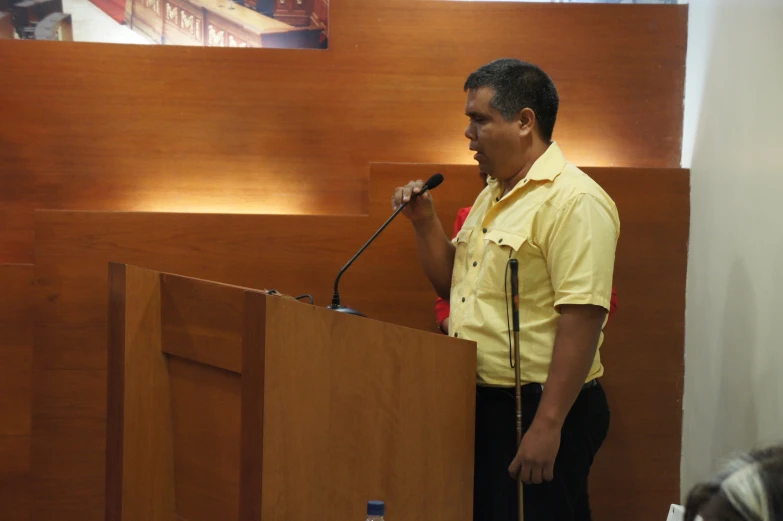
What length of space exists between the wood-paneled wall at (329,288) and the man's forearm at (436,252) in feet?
1.44

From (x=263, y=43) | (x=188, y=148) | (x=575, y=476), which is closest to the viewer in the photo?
(x=575, y=476)

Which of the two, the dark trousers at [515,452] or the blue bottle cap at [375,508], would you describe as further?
the dark trousers at [515,452]

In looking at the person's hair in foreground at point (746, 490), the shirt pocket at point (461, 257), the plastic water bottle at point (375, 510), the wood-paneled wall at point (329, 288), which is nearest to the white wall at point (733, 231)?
the wood-paneled wall at point (329, 288)

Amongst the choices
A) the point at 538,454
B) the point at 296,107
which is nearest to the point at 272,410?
the point at 538,454

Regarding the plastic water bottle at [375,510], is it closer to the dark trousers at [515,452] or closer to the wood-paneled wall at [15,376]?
the dark trousers at [515,452]

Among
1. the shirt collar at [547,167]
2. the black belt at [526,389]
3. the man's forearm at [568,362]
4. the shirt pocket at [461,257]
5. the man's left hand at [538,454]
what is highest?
the shirt collar at [547,167]

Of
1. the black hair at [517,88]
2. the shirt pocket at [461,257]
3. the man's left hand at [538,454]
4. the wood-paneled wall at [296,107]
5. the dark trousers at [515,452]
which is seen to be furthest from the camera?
the wood-paneled wall at [296,107]

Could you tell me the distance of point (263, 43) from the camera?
10.1ft

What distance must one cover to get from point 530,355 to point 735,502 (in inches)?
47.7

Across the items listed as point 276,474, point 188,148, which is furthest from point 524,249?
point 188,148

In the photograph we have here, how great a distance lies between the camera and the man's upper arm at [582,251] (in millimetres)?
1749

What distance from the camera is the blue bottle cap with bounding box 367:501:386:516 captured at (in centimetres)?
153

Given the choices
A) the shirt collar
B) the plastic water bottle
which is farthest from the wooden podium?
the shirt collar

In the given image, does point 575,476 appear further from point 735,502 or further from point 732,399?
point 735,502
